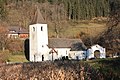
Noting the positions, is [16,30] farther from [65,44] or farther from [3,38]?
[65,44]

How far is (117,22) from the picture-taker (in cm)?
4559

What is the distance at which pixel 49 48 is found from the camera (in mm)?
73938

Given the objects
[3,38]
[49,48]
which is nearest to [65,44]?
[49,48]

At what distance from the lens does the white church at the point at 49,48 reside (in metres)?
72.9

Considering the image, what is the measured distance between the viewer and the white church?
2869 inches

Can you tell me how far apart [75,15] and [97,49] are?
4207 cm

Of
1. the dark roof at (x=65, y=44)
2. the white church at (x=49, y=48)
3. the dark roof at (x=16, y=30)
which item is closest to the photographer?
the white church at (x=49, y=48)

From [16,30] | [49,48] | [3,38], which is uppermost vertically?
[16,30]

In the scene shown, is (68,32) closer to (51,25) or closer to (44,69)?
(51,25)

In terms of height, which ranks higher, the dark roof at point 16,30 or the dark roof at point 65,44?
the dark roof at point 16,30

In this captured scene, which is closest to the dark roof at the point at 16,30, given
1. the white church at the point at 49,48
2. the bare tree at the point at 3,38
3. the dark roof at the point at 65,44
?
the white church at the point at 49,48

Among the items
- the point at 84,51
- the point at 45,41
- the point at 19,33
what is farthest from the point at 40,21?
the point at 19,33

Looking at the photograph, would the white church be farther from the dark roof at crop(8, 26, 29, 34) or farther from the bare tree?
the dark roof at crop(8, 26, 29, 34)

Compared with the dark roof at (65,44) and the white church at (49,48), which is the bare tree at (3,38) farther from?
the dark roof at (65,44)
